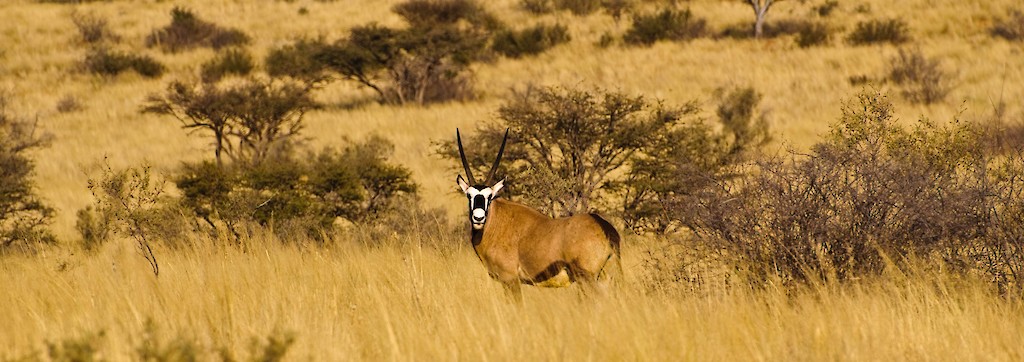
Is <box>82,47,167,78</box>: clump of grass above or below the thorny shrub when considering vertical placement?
below

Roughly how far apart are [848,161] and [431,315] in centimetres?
276

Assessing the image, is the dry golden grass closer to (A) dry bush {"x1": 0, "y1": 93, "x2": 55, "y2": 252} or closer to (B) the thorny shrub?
(A) dry bush {"x1": 0, "y1": 93, "x2": 55, "y2": 252}

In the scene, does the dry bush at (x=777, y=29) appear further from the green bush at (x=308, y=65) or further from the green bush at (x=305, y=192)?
the green bush at (x=305, y=192)

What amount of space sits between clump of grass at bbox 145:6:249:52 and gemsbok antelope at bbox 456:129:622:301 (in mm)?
38807

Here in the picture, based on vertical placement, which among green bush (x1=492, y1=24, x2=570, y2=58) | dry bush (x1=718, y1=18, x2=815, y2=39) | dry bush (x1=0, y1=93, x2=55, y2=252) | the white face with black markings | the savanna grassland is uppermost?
the white face with black markings

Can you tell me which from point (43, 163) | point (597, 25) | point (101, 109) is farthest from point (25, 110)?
point (597, 25)

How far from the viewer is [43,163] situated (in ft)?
75.3

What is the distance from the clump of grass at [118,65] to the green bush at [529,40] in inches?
503

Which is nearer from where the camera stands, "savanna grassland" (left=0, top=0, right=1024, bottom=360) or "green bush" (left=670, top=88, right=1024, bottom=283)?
"savanna grassland" (left=0, top=0, right=1024, bottom=360)

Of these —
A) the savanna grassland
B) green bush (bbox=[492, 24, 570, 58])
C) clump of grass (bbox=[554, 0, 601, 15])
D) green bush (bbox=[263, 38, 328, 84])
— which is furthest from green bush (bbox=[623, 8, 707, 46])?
the savanna grassland

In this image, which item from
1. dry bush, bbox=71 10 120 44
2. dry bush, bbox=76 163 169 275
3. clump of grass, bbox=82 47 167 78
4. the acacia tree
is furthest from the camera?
dry bush, bbox=71 10 120 44

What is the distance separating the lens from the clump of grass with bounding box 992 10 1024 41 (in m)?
33.6

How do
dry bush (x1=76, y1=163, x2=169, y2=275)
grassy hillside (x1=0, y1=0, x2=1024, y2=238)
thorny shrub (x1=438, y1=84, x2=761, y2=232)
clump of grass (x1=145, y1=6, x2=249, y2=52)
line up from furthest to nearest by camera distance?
clump of grass (x1=145, y1=6, x2=249, y2=52), grassy hillside (x1=0, y1=0, x2=1024, y2=238), thorny shrub (x1=438, y1=84, x2=761, y2=232), dry bush (x1=76, y1=163, x2=169, y2=275)

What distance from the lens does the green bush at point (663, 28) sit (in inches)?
1539
